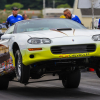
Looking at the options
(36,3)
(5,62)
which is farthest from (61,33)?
(36,3)

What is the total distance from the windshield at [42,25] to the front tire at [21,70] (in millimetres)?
960

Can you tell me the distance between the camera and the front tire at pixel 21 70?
6270 mm

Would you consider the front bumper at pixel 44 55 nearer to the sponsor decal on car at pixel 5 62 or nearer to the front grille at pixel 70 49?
the front grille at pixel 70 49

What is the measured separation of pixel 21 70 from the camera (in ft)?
20.7

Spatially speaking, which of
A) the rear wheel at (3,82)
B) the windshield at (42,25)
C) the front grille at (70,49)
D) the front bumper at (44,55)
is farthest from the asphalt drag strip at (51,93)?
the windshield at (42,25)

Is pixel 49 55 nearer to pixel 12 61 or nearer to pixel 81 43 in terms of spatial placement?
pixel 81 43

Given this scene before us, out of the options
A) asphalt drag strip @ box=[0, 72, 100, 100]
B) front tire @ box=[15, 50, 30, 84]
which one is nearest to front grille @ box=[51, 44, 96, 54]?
front tire @ box=[15, 50, 30, 84]

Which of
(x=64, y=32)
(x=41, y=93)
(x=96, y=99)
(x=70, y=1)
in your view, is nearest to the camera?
(x=96, y=99)

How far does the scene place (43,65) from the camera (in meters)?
6.27

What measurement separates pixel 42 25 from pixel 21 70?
1.47 meters

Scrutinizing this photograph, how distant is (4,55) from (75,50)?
1838 mm

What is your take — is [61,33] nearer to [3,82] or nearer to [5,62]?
[5,62]

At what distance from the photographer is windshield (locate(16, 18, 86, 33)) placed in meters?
7.36

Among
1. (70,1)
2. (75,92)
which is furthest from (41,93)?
(70,1)
